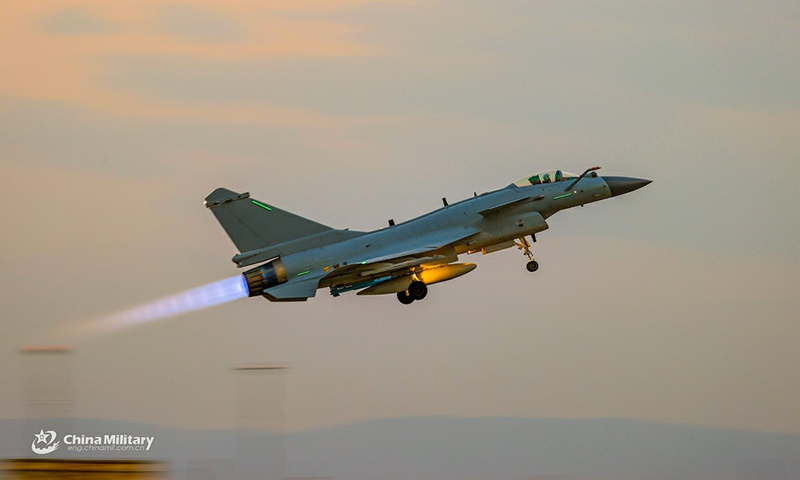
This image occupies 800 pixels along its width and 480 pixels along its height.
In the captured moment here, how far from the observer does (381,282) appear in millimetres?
40969

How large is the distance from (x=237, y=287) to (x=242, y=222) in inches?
81.6

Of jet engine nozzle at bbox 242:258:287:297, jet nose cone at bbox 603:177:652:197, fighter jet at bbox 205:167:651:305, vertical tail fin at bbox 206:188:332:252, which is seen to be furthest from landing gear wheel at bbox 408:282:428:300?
jet nose cone at bbox 603:177:652:197

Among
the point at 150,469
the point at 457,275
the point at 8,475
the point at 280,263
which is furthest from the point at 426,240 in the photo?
the point at 8,475

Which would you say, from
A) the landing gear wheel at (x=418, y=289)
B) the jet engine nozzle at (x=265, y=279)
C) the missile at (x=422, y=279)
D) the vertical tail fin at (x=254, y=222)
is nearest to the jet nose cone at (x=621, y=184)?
the missile at (x=422, y=279)

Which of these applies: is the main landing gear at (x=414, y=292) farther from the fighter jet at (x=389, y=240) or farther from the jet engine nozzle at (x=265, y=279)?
the jet engine nozzle at (x=265, y=279)

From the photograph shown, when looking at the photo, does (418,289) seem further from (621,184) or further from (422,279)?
(621,184)

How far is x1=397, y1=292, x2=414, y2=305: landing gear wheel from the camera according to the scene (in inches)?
1624

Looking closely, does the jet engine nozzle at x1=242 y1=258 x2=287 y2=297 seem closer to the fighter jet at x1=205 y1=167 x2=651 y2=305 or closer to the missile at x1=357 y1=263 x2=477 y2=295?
the fighter jet at x1=205 y1=167 x2=651 y2=305

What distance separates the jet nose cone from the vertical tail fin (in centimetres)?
944

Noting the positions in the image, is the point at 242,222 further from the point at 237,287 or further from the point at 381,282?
the point at 381,282

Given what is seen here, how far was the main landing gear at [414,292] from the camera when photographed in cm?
4103

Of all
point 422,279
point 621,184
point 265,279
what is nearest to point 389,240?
point 422,279

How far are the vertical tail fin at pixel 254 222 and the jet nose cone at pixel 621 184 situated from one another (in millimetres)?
9435

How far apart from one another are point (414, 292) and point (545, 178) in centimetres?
566
